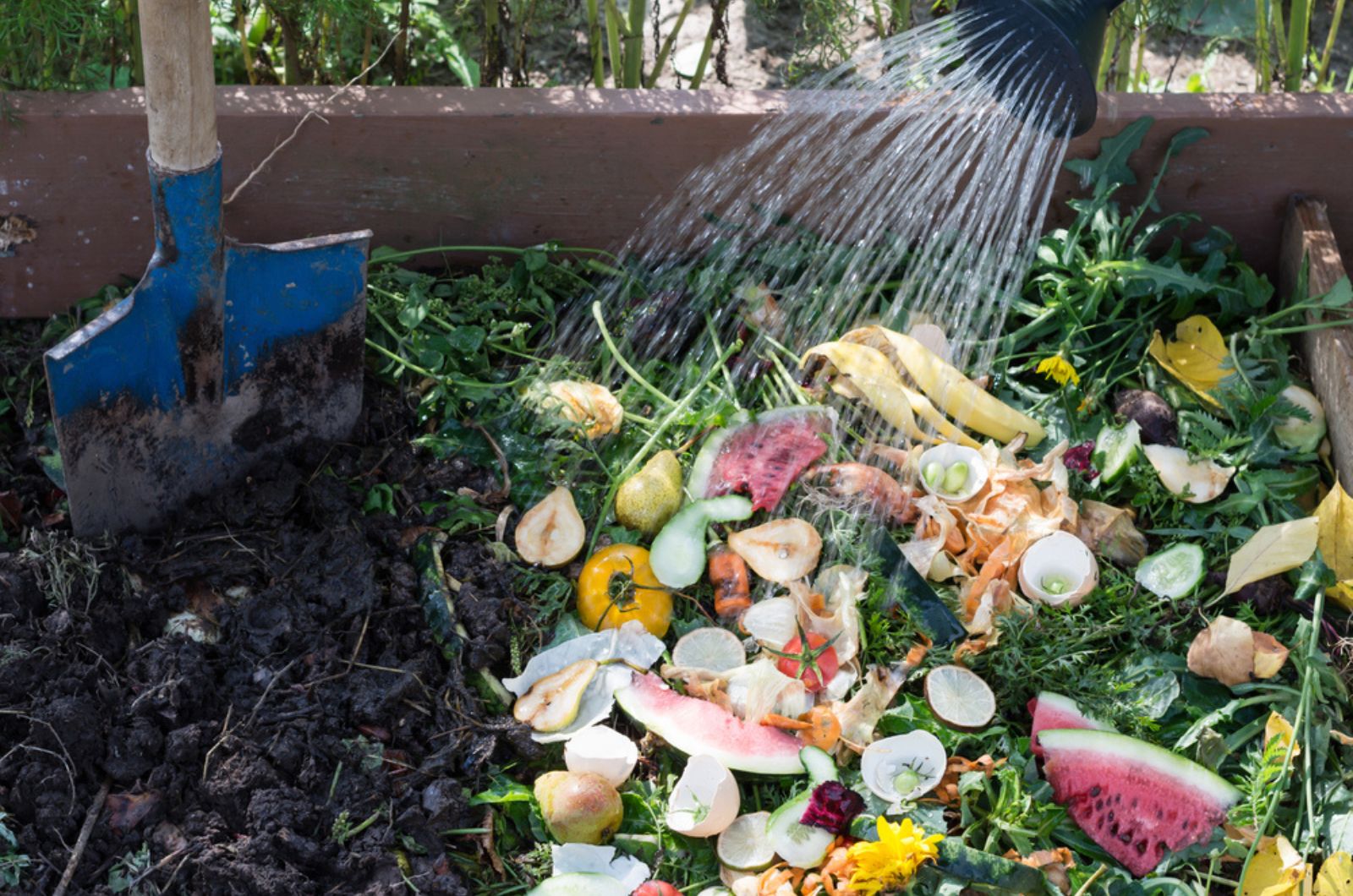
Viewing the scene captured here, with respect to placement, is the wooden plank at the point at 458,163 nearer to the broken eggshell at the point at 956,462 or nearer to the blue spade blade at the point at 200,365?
the blue spade blade at the point at 200,365

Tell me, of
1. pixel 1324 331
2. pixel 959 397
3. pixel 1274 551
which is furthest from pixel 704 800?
pixel 1324 331

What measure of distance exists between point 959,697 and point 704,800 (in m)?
0.45

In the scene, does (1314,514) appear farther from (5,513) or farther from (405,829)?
(5,513)

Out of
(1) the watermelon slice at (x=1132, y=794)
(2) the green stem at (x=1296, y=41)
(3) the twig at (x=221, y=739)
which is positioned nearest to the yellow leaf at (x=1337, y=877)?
(1) the watermelon slice at (x=1132, y=794)

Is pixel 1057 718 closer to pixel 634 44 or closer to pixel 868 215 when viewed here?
pixel 868 215

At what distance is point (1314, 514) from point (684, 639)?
1136 millimetres

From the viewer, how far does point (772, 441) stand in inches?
98.2

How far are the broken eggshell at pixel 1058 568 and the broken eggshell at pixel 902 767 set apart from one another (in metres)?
0.36

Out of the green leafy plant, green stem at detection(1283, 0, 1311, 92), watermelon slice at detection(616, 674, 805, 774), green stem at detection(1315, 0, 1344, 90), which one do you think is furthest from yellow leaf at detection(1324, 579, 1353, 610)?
the green leafy plant

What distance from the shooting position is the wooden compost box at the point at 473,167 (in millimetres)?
2727

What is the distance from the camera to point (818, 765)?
6.82 ft

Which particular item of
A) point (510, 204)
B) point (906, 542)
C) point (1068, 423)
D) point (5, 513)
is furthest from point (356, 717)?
point (1068, 423)

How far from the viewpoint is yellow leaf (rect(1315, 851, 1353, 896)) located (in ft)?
6.37

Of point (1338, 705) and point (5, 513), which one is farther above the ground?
point (5, 513)
